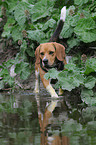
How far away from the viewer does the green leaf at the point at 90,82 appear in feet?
11.7

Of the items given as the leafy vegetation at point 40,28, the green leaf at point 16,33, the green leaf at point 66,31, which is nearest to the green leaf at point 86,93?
the leafy vegetation at point 40,28

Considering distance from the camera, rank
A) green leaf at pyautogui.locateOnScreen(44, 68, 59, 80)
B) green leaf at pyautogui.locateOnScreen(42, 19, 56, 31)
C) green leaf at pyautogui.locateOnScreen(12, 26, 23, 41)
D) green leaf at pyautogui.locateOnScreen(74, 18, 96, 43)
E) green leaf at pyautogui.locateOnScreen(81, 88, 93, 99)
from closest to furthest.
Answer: green leaf at pyautogui.locateOnScreen(81, 88, 93, 99), green leaf at pyautogui.locateOnScreen(44, 68, 59, 80), green leaf at pyautogui.locateOnScreen(74, 18, 96, 43), green leaf at pyautogui.locateOnScreen(42, 19, 56, 31), green leaf at pyautogui.locateOnScreen(12, 26, 23, 41)

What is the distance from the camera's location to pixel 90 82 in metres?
3.65

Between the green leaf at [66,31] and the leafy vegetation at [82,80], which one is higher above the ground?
the green leaf at [66,31]

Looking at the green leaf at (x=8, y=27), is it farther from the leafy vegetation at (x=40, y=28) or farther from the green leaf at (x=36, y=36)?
the green leaf at (x=36, y=36)

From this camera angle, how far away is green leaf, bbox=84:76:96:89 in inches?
141

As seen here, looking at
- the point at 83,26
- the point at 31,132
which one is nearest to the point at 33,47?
the point at 83,26

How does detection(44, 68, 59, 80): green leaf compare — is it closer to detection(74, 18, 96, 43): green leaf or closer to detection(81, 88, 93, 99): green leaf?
detection(81, 88, 93, 99): green leaf

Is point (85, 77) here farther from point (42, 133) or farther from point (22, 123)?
point (42, 133)

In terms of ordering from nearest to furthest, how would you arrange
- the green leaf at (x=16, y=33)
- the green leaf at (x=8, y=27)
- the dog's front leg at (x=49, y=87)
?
the dog's front leg at (x=49, y=87) < the green leaf at (x=16, y=33) < the green leaf at (x=8, y=27)

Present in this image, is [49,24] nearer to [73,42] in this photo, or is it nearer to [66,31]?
[66,31]

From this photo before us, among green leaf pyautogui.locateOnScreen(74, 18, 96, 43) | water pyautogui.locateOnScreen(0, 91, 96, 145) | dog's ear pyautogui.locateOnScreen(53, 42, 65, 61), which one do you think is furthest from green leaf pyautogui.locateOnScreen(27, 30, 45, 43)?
water pyautogui.locateOnScreen(0, 91, 96, 145)

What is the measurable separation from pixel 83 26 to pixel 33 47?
47.1 inches

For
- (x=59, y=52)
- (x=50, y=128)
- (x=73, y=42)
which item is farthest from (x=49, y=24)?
(x=50, y=128)
